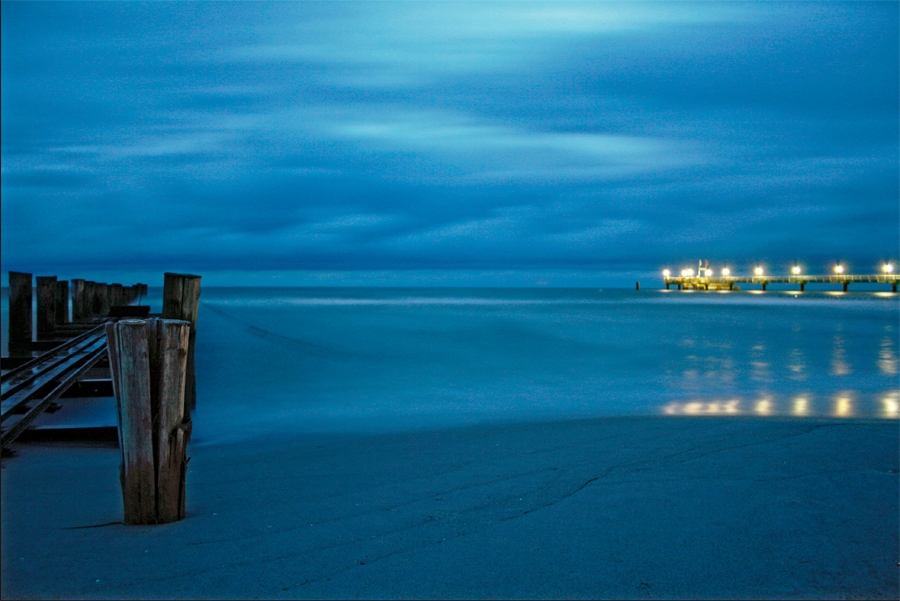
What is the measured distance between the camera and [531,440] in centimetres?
573

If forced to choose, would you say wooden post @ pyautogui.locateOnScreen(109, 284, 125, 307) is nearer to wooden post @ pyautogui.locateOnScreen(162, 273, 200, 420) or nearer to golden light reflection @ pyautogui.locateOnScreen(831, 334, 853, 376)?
wooden post @ pyautogui.locateOnScreen(162, 273, 200, 420)

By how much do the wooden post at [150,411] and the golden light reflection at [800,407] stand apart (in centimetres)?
742

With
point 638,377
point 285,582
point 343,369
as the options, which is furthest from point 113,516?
point 638,377

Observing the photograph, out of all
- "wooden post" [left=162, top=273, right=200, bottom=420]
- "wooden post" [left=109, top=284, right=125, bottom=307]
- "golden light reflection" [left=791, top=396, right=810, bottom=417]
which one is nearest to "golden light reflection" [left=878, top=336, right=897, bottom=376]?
"golden light reflection" [left=791, top=396, right=810, bottom=417]

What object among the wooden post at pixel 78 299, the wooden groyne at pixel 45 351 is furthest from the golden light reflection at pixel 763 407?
the wooden post at pixel 78 299

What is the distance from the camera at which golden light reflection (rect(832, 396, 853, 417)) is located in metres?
7.58

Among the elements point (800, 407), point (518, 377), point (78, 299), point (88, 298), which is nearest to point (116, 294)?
point (88, 298)

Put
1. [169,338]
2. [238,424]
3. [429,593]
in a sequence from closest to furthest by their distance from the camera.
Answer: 1. [429,593]
2. [169,338]
3. [238,424]

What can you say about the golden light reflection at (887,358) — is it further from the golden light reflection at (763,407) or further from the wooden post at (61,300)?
the wooden post at (61,300)

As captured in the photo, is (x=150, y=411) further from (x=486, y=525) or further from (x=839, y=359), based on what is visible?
(x=839, y=359)

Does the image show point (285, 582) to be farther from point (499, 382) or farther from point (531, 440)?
point (499, 382)

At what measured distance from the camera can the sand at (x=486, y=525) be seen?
2859 mm

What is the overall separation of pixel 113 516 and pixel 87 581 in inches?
35.6

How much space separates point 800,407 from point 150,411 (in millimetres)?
8502
